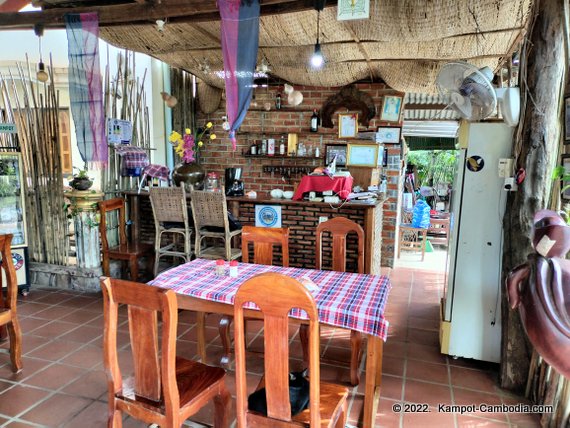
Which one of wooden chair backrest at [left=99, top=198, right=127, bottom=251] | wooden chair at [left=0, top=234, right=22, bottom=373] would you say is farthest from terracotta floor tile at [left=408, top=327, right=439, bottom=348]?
wooden chair backrest at [left=99, top=198, right=127, bottom=251]

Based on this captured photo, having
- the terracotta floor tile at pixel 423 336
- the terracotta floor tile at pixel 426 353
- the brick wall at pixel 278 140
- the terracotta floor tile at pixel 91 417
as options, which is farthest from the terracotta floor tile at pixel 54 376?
the brick wall at pixel 278 140

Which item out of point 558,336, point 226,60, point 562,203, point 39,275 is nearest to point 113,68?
point 39,275

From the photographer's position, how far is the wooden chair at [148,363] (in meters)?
1.55

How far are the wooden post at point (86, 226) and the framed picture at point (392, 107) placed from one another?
3.74 meters

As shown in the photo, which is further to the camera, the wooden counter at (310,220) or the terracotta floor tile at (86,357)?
the wooden counter at (310,220)

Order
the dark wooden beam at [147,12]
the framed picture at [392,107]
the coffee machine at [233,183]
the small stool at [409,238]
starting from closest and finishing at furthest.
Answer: the dark wooden beam at [147,12] < the coffee machine at [233,183] < the framed picture at [392,107] < the small stool at [409,238]

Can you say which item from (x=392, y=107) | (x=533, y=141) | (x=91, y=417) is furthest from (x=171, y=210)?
(x=392, y=107)

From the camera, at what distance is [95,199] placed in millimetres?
4250

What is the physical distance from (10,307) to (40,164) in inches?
88.6

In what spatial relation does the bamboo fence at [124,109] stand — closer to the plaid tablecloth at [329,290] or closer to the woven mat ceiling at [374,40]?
the woven mat ceiling at [374,40]

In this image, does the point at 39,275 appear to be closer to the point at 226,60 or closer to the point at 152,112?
the point at 152,112

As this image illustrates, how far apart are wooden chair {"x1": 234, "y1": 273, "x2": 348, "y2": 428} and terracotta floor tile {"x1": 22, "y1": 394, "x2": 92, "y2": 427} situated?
4.18ft

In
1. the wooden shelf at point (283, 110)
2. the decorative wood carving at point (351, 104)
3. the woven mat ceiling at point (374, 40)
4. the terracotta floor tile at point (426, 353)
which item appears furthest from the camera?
the wooden shelf at point (283, 110)

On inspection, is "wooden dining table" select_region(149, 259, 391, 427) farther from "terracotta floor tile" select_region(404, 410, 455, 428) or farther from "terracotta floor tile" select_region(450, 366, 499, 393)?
"terracotta floor tile" select_region(450, 366, 499, 393)
